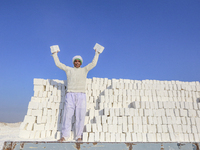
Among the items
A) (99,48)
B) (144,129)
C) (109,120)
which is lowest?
(144,129)

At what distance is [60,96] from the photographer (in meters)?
5.90

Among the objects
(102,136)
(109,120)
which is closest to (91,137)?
(102,136)

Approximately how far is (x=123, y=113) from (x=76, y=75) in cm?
209

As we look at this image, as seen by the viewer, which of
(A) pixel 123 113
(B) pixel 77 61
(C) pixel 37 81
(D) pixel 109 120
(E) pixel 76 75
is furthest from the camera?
(C) pixel 37 81

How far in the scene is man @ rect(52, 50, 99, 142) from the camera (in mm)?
4480

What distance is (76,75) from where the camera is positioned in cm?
483

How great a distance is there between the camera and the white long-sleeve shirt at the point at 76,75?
4.76 metres

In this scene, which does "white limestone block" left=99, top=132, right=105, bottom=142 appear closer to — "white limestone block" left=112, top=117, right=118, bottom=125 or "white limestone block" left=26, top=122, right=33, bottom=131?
"white limestone block" left=112, top=117, right=118, bottom=125

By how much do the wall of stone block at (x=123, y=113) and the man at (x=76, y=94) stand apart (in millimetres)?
497

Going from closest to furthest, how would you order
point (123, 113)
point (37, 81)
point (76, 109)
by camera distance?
point (76, 109), point (123, 113), point (37, 81)

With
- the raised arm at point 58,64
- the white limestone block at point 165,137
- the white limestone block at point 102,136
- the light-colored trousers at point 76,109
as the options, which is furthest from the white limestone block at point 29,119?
the white limestone block at point 165,137

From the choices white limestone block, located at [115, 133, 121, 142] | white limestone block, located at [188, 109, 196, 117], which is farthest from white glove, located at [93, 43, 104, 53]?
white limestone block, located at [188, 109, 196, 117]

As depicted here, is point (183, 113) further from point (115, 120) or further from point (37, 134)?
point (37, 134)

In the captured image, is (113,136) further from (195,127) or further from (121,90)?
(195,127)
